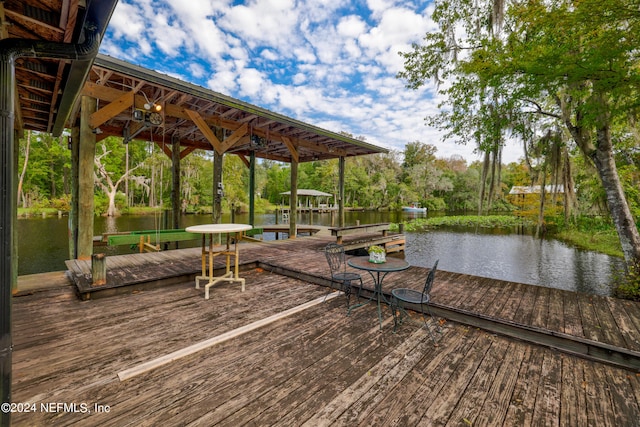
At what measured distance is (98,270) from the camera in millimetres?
3568

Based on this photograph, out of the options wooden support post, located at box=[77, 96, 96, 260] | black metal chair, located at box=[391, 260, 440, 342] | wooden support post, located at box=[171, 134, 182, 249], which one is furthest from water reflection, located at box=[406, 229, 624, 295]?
wooden support post, located at box=[77, 96, 96, 260]

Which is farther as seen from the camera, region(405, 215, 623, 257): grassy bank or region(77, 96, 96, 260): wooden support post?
region(405, 215, 623, 257): grassy bank

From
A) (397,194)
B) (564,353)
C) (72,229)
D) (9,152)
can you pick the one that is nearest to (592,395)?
(564,353)

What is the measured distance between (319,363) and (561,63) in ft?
20.9

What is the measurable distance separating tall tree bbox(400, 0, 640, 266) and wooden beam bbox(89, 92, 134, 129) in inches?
294

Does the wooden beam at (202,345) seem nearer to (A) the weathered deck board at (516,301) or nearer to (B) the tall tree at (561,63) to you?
(A) the weathered deck board at (516,301)

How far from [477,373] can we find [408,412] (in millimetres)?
816

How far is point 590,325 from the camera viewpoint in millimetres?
2842

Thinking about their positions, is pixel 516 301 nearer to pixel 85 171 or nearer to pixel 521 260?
pixel 85 171

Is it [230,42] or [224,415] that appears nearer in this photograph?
[224,415]

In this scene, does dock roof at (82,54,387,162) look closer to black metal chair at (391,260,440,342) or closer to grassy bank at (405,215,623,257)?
black metal chair at (391,260,440,342)

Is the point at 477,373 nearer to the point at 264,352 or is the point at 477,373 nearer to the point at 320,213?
the point at 264,352

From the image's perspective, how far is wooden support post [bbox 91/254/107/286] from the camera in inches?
139

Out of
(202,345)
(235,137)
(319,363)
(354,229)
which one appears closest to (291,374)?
(319,363)
